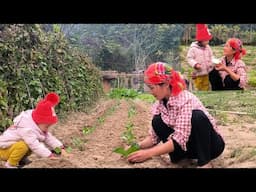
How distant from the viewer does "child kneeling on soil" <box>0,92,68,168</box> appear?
2674 millimetres

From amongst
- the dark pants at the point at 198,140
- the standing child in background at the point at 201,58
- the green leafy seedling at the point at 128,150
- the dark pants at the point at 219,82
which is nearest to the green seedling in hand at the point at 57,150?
the green leafy seedling at the point at 128,150

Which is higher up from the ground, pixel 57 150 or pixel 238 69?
pixel 238 69

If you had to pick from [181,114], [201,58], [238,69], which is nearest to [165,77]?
[181,114]

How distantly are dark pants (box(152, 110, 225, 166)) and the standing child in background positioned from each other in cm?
45

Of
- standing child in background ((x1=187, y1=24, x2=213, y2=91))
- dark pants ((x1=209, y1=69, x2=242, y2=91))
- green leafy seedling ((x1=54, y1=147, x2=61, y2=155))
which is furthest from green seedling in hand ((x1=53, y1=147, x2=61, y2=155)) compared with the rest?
dark pants ((x1=209, y1=69, x2=242, y2=91))

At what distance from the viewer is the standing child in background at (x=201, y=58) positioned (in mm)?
3107

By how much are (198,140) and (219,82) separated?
0.63 meters

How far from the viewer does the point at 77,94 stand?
356 cm

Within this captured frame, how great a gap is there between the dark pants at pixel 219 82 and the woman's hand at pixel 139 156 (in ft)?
2.37

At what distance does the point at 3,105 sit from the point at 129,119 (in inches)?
29.9

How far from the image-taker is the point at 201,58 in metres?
3.14

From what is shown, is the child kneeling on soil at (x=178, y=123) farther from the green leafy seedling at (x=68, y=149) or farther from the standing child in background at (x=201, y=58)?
the standing child in background at (x=201, y=58)

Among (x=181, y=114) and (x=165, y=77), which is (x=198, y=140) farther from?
(x=165, y=77)
